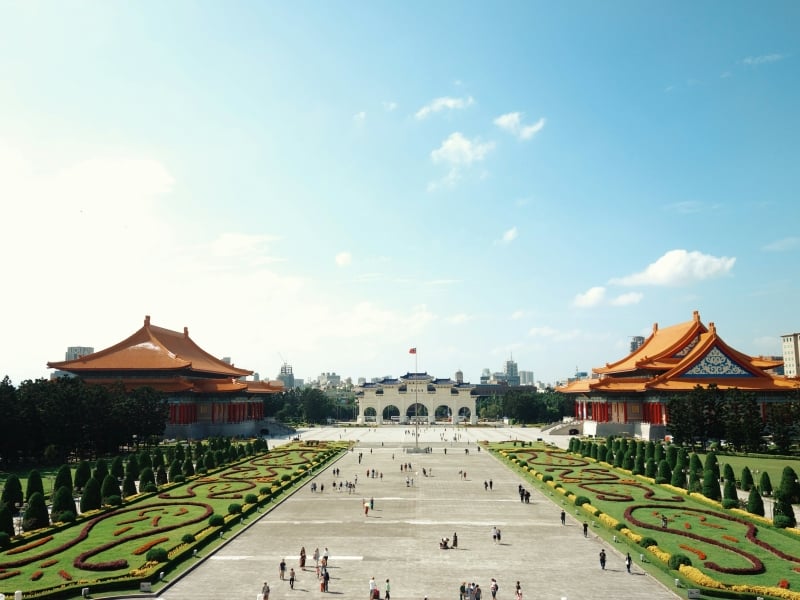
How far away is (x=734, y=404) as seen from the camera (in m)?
61.5

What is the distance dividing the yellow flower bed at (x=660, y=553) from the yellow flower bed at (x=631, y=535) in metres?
1.36

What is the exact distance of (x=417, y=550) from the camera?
94.8 ft

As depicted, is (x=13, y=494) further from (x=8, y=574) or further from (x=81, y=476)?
(x=8, y=574)

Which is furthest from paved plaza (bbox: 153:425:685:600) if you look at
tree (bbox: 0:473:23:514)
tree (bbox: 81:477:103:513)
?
tree (bbox: 0:473:23:514)

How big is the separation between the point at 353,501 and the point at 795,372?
197196 millimetres

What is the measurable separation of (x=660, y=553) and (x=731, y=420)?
3889cm

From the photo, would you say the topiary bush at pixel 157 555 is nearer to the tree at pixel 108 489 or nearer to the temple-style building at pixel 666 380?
the tree at pixel 108 489

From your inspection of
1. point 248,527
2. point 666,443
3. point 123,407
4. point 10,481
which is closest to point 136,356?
point 123,407

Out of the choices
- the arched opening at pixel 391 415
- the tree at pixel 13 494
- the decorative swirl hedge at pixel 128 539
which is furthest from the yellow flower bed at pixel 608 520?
the arched opening at pixel 391 415

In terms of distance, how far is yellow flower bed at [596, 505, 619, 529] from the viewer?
32047mm

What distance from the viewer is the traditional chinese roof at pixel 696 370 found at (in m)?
75.8

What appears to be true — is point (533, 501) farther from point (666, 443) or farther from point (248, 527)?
point (666, 443)

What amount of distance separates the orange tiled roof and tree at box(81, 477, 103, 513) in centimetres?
5096

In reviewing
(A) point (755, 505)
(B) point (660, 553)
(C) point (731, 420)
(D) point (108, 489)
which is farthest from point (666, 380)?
(D) point (108, 489)
